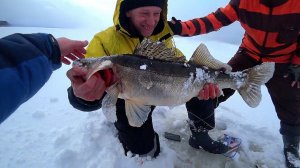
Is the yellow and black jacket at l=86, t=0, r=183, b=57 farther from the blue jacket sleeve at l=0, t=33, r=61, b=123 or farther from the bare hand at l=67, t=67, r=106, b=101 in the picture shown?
the blue jacket sleeve at l=0, t=33, r=61, b=123

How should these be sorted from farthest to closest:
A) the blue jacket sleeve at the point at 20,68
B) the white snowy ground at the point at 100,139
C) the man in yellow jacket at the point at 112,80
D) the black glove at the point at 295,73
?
the black glove at the point at 295,73 < the white snowy ground at the point at 100,139 < the man in yellow jacket at the point at 112,80 < the blue jacket sleeve at the point at 20,68

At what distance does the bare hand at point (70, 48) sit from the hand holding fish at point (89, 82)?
20 cm

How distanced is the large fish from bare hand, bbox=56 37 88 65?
152mm

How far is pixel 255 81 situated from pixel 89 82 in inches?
58.0

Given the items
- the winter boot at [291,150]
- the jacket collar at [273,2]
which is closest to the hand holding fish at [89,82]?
the jacket collar at [273,2]

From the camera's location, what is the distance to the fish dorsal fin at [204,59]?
2.36m

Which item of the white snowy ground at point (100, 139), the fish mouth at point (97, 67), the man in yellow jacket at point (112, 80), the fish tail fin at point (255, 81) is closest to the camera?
the fish mouth at point (97, 67)

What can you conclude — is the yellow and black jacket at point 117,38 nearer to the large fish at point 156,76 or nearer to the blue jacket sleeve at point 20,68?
the large fish at point 156,76

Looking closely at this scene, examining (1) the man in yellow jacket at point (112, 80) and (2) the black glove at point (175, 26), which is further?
(2) the black glove at point (175, 26)

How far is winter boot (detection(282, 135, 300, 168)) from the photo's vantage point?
3.14m

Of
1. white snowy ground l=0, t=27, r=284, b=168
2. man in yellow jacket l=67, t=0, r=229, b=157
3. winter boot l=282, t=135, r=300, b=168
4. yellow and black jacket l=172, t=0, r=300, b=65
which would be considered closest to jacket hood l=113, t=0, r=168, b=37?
man in yellow jacket l=67, t=0, r=229, b=157

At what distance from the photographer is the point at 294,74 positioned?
10.3 ft

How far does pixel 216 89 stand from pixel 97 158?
1451 millimetres

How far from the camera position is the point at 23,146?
296 centimetres
